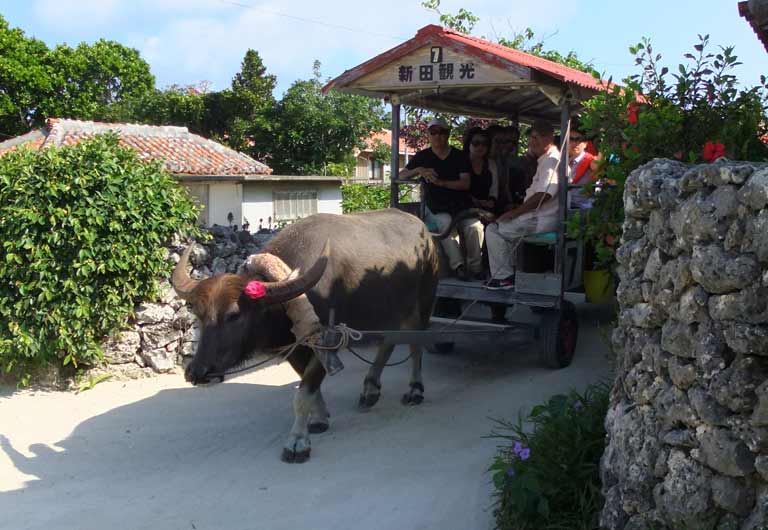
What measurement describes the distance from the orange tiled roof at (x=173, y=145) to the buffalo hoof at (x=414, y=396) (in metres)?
14.2

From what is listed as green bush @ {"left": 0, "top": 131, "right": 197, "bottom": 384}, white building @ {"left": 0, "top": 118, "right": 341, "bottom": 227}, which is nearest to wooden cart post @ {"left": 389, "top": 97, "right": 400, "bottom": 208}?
green bush @ {"left": 0, "top": 131, "right": 197, "bottom": 384}

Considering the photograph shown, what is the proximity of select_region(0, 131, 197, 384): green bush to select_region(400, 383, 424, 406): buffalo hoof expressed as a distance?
2.52 metres

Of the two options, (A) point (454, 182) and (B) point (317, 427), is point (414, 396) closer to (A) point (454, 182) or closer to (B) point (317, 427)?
(B) point (317, 427)

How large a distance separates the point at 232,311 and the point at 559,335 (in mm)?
2972

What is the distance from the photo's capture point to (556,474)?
3.65 m

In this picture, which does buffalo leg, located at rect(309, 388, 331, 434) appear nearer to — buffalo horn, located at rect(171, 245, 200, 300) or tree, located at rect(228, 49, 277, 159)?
buffalo horn, located at rect(171, 245, 200, 300)

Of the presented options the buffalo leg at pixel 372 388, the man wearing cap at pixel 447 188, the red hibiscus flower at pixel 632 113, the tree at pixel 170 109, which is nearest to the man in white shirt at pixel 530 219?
the man wearing cap at pixel 447 188

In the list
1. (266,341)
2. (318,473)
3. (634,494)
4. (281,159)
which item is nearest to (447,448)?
(318,473)

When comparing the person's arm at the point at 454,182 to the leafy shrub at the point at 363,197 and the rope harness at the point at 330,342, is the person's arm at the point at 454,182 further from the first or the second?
the leafy shrub at the point at 363,197

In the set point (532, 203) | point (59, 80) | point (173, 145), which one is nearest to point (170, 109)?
point (59, 80)

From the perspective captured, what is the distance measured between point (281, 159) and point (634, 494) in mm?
23699

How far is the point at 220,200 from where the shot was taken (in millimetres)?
20391

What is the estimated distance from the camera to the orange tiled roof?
19.8 metres

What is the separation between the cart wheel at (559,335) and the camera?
247 inches
